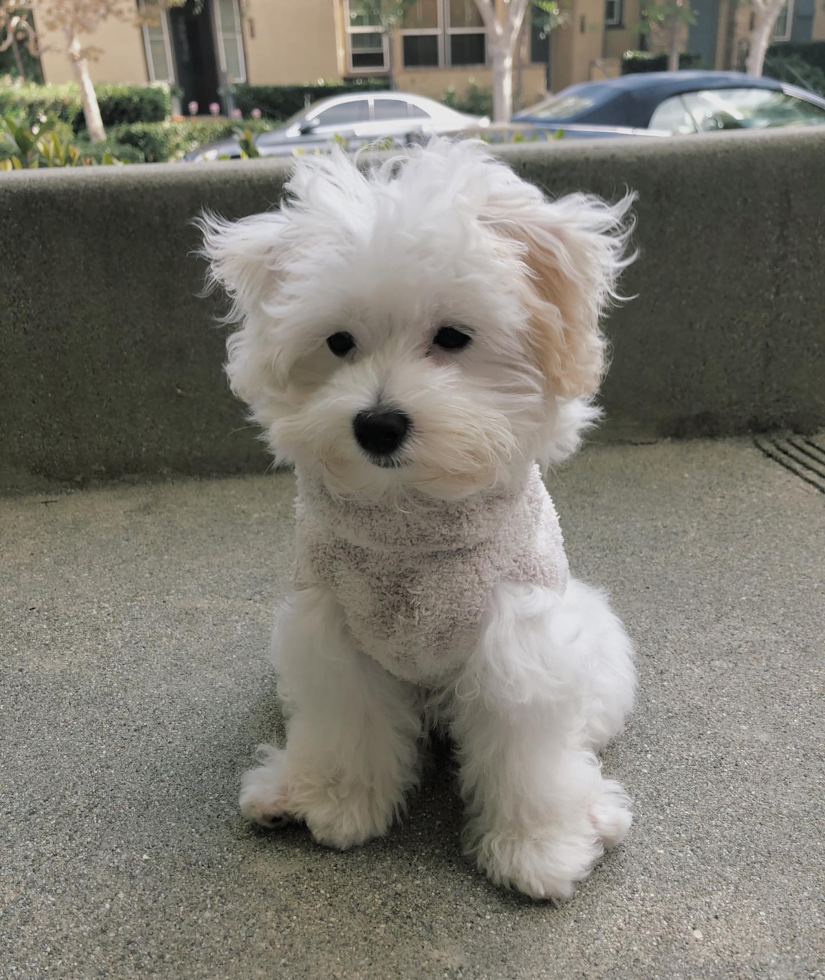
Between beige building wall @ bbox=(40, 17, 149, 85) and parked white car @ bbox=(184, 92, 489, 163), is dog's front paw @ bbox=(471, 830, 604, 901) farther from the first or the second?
beige building wall @ bbox=(40, 17, 149, 85)

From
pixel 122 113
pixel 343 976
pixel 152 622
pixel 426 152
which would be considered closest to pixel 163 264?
pixel 152 622

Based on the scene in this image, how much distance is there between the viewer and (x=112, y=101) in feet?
43.5

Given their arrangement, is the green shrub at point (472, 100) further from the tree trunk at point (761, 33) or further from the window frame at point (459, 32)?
the tree trunk at point (761, 33)

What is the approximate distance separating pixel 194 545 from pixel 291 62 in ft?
50.7

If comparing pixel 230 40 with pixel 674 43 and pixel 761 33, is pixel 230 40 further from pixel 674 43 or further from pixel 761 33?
pixel 761 33

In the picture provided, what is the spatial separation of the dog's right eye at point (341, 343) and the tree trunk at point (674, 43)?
643 inches

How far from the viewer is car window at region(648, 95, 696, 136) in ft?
21.4

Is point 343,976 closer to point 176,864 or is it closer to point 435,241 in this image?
point 176,864

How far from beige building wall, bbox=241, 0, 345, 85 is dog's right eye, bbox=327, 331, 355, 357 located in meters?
16.3

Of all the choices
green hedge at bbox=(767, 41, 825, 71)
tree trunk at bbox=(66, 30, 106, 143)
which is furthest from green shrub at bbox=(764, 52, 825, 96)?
tree trunk at bbox=(66, 30, 106, 143)

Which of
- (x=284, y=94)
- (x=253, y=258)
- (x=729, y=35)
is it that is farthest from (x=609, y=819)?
(x=729, y=35)

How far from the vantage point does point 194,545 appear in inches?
110

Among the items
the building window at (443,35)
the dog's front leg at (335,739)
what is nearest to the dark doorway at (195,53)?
the building window at (443,35)

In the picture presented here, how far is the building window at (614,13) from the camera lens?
15.9 metres
